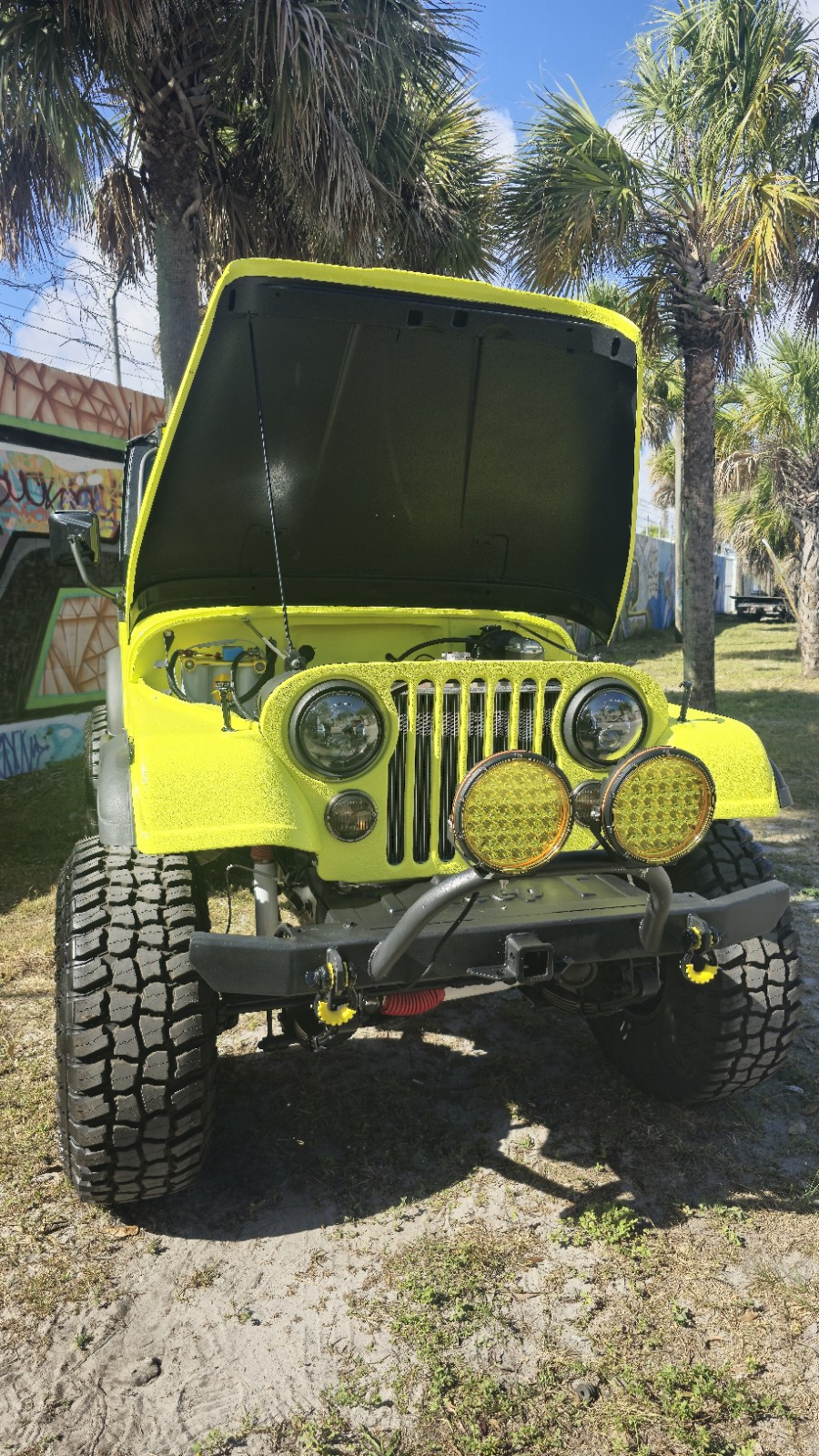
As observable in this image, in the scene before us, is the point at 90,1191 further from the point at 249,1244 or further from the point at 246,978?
the point at 246,978

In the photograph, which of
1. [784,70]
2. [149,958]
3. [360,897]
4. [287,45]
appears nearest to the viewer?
[149,958]

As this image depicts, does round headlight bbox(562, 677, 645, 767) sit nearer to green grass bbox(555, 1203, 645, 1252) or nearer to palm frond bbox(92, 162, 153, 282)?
green grass bbox(555, 1203, 645, 1252)

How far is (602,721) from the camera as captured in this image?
A: 2564 mm

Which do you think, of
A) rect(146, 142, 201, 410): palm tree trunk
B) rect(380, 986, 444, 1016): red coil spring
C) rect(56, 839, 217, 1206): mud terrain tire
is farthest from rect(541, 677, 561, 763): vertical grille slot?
rect(146, 142, 201, 410): palm tree trunk

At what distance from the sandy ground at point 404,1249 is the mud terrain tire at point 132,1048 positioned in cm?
29

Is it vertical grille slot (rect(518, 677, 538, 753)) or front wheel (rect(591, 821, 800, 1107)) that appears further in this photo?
front wheel (rect(591, 821, 800, 1107))

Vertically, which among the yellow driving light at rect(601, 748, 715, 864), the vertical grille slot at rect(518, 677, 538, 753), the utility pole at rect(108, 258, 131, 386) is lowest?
the yellow driving light at rect(601, 748, 715, 864)

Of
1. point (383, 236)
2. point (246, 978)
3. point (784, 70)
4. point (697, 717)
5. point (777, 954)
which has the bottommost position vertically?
point (777, 954)

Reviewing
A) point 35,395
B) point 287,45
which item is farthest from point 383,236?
point 35,395

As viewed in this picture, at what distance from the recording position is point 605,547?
3570 mm

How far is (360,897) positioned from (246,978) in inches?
18.4

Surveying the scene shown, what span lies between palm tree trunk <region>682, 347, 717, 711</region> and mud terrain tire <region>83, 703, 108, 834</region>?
5877mm

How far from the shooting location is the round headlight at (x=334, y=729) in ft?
7.69

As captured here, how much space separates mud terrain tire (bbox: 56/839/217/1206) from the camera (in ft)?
7.43
